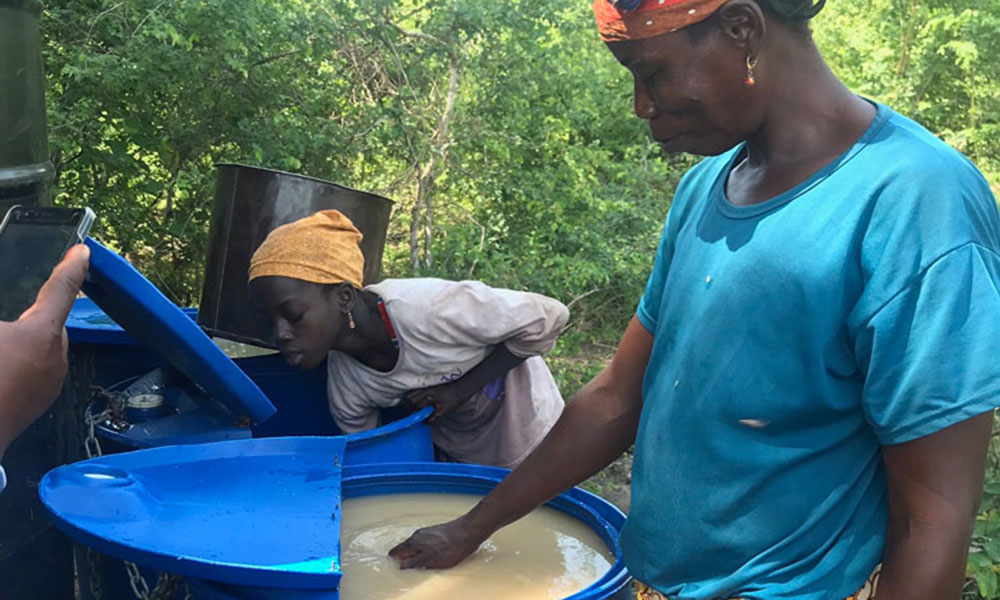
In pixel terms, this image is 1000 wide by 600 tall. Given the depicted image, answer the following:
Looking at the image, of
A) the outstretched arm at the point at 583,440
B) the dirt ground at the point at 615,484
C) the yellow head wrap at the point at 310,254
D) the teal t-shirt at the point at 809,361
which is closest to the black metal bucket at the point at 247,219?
the yellow head wrap at the point at 310,254

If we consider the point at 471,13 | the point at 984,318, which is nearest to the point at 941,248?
the point at 984,318

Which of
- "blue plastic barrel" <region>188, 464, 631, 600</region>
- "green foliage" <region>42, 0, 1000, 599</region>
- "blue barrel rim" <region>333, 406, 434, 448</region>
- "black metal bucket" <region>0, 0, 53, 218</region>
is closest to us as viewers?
"blue plastic barrel" <region>188, 464, 631, 600</region>

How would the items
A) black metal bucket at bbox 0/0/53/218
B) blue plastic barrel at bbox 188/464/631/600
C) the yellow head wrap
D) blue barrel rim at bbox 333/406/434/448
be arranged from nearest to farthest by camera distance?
blue plastic barrel at bbox 188/464/631/600 → blue barrel rim at bbox 333/406/434/448 → black metal bucket at bbox 0/0/53/218 → the yellow head wrap

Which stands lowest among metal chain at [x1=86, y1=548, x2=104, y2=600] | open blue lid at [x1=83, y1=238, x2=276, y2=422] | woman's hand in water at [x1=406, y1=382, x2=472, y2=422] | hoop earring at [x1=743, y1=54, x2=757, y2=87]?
metal chain at [x1=86, y1=548, x2=104, y2=600]

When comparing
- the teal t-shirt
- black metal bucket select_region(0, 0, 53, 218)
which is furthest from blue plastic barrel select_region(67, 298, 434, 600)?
the teal t-shirt

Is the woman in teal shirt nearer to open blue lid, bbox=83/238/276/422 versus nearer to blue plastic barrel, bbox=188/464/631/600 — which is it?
blue plastic barrel, bbox=188/464/631/600

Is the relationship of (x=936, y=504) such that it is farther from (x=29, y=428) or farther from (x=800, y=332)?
(x=29, y=428)

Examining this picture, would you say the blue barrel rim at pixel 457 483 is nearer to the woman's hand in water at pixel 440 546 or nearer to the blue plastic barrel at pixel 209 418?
the blue plastic barrel at pixel 209 418

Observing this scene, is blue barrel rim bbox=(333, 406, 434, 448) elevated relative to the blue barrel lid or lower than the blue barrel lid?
lower

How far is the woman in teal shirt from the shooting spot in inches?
37.2

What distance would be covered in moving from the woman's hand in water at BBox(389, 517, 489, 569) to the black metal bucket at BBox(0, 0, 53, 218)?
1280 millimetres

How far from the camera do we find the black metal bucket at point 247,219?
281cm

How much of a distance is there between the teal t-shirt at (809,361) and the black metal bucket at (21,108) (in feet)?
5.45

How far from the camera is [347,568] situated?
1750mm
